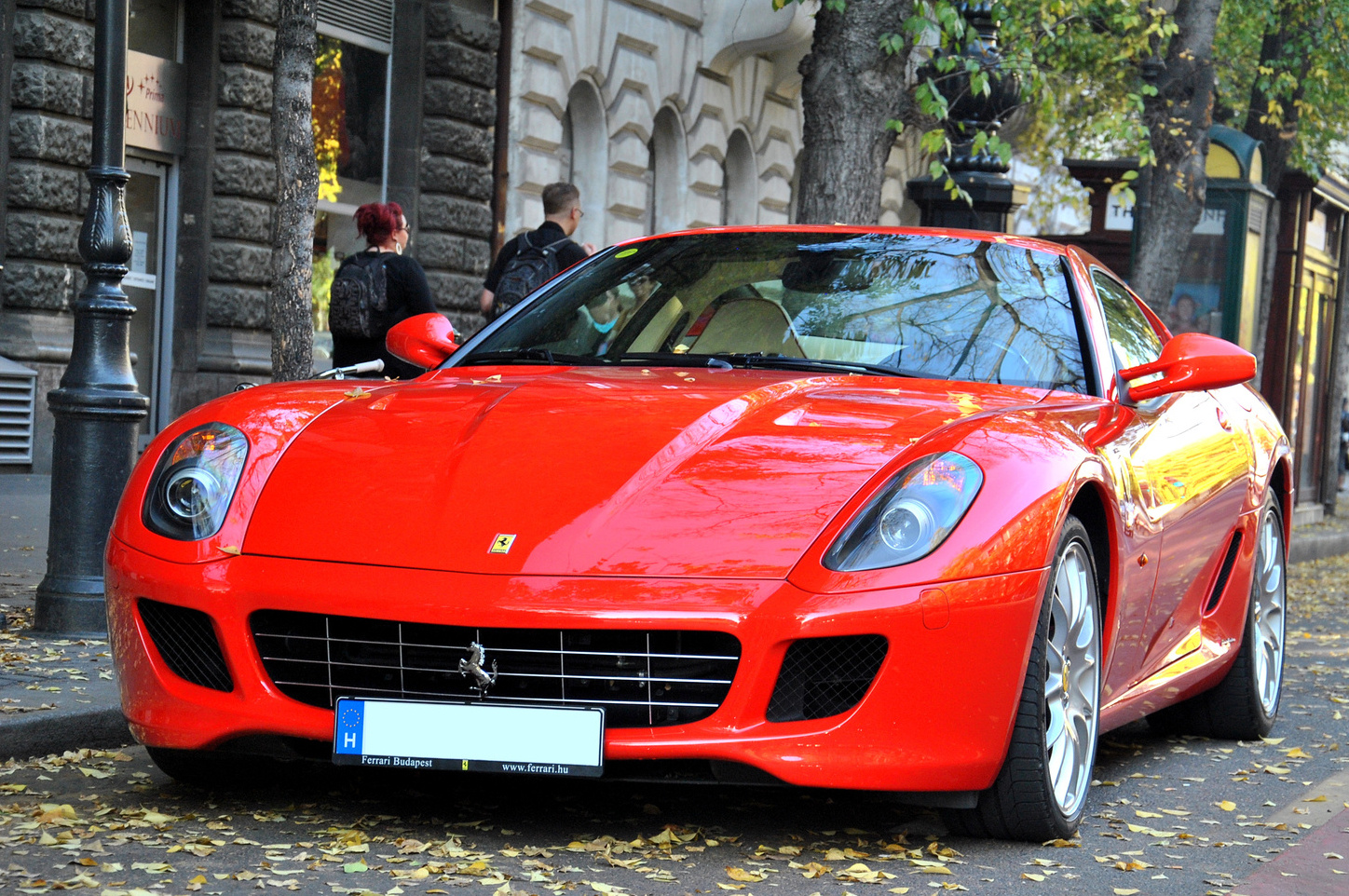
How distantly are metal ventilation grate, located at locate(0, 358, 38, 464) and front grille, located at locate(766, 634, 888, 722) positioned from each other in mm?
9651

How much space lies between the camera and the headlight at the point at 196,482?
4.03 meters

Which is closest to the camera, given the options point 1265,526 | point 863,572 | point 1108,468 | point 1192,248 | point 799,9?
point 863,572

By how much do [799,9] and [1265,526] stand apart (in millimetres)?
15403

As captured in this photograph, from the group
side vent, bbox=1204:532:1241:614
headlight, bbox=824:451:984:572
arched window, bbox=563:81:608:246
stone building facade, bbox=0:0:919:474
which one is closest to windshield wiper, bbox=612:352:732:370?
headlight, bbox=824:451:984:572

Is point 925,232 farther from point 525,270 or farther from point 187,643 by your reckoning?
point 525,270

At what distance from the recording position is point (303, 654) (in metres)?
3.83

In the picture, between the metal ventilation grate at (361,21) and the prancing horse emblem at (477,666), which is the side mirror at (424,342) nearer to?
the prancing horse emblem at (477,666)

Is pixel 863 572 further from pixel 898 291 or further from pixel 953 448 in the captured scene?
pixel 898 291

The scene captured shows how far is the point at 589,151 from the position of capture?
63.9 ft

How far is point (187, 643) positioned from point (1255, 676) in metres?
3.43

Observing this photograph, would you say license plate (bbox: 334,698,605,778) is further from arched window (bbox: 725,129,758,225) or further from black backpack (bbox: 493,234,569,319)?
Result: arched window (bbox: 725,129,758,225)

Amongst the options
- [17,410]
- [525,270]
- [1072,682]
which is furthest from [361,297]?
[1072,682]

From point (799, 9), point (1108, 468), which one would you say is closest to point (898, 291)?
point (1108, 468)

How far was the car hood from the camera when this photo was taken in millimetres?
3789
